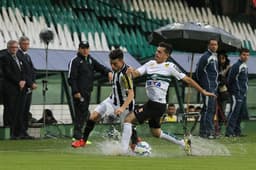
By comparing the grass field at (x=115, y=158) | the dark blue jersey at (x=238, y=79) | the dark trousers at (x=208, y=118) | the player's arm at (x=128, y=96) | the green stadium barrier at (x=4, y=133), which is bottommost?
the grass field at (x=115, y=158)

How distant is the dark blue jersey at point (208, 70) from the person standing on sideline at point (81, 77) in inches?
121

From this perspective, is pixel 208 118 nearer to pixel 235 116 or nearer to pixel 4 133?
pixel 235 116

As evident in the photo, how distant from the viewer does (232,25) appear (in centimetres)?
3350

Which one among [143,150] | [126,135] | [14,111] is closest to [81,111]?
[14,111]

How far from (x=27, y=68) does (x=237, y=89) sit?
5542mm

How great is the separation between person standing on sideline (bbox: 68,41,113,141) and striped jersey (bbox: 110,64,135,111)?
2.69m

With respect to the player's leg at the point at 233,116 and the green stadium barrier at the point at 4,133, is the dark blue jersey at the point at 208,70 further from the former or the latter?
the green stadium barrier at the point at 4,133

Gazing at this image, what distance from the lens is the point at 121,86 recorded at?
15812mm

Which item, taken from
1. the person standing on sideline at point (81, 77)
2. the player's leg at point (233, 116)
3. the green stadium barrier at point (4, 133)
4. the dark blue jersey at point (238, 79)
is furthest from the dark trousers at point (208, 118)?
the green stadium barrier at point (4, 133)

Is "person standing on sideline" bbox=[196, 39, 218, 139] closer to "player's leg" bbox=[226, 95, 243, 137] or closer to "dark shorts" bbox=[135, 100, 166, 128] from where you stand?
"player's leg" bbox=[226, 95, 243, 137]

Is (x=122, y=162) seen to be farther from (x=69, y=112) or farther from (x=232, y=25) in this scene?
(x=232, y=25)

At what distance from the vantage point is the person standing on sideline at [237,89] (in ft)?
74.4

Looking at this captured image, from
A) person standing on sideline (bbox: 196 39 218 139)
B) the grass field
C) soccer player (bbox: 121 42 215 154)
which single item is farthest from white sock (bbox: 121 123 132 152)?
person standing on sideline (bbox: 196 39 218 139)

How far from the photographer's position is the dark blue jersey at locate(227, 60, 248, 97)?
22688mm
